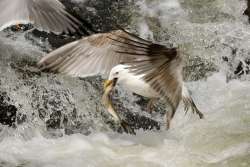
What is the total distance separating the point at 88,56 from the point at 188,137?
83cm

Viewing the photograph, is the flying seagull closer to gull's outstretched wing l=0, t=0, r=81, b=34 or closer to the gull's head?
the gull's head

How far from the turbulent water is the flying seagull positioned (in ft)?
0.55

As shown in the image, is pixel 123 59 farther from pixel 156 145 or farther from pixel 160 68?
pixel 156 145

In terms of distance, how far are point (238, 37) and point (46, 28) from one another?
1766 millimetres

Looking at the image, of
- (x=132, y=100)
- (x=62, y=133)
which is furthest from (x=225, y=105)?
(x=62, y=133)

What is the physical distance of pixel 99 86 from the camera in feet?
17.7

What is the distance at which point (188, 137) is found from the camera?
4773 millimetres

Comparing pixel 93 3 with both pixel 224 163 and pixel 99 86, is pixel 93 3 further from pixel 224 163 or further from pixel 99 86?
pixel 224 163

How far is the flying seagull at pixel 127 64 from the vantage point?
3.96m

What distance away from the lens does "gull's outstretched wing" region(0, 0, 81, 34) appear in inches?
198

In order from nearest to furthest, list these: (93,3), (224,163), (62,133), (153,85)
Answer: (153,85), (224,163), (62,133), (93,3)

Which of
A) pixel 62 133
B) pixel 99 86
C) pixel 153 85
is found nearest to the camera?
pixel 153 85

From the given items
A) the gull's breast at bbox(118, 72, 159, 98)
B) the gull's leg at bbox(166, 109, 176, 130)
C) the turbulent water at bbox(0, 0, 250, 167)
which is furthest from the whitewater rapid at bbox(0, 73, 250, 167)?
the gull's breast at bbox(118, 72, 159, 98)

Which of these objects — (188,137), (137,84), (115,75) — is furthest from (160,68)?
(188,137)
